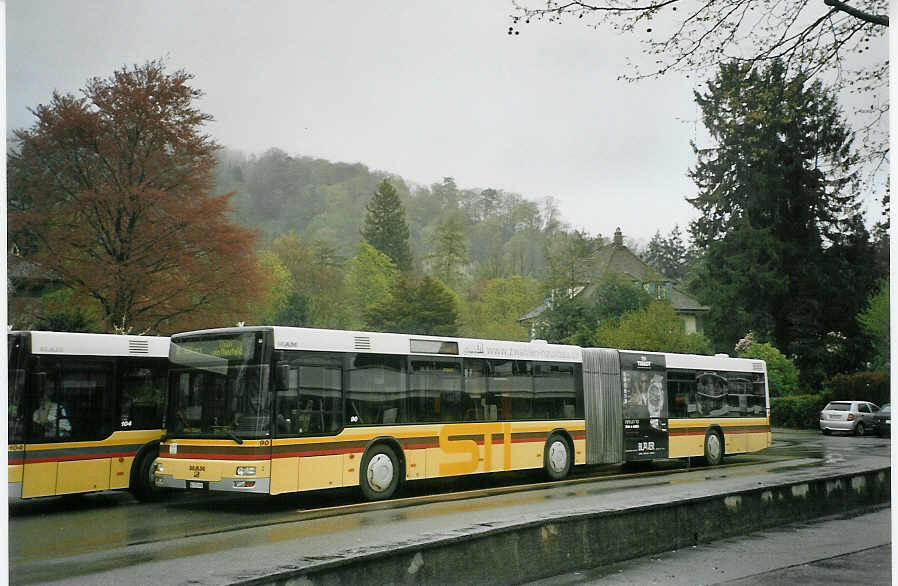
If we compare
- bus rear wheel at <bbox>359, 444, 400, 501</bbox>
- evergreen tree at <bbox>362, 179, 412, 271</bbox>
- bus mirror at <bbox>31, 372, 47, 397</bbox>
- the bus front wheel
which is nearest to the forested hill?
evergreen tree at <bbox>362, 179, 412, 271</bbox>

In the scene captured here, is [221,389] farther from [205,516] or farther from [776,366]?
[776,366]

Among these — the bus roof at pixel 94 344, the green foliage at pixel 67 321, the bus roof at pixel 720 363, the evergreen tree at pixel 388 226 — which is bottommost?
the bus roof at pixel 94 344

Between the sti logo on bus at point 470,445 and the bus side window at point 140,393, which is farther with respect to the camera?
the sti logo on bus at point 470,445

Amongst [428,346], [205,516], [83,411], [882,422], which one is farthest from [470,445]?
[882,422]

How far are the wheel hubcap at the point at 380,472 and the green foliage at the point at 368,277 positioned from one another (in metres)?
4.75

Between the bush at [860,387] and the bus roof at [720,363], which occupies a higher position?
the bus roof at [720,363]

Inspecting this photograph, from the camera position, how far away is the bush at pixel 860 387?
41.2 ft

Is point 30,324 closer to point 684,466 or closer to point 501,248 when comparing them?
point 501,248

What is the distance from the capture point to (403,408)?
458 inches

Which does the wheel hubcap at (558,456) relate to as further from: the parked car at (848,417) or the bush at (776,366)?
the parked car at (848,417)

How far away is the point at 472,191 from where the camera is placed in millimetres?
17969

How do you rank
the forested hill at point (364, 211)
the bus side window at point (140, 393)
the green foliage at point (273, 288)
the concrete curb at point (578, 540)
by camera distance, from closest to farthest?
the concrete curb at point (578, 540), the bus side window at point (140, 393), the green foliage at point (273, 288), the forested hill at point (364, 211)

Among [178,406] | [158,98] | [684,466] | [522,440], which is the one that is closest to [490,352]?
[522,440]

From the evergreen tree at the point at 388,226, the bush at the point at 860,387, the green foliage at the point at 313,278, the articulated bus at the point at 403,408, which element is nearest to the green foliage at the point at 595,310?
the articulated bus at the point at 403,408
